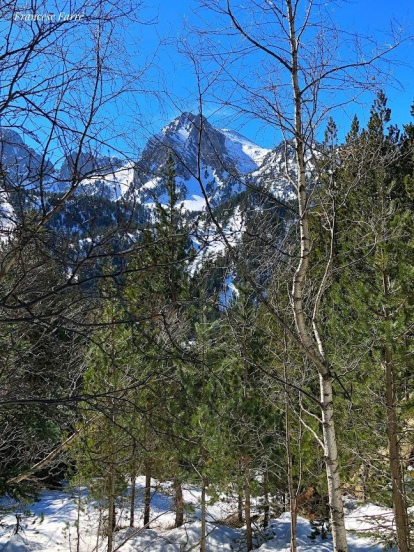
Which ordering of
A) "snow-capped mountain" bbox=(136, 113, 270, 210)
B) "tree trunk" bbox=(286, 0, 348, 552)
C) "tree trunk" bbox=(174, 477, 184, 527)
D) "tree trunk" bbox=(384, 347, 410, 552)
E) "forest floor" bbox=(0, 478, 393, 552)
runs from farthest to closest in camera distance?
"tree trunk" bbox=(174, 477, 184, 527) → "forest floor" bbox=(0, 478, 393, 552) → "tree trunk" bbox=(384, 347, 410, 552) → "tree trunk" bbox=(286, 0, 348, 552) → "snow-capped mountain" bbox=(136, 113, 270, 210)

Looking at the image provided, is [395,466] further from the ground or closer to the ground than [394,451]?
closer to the ground

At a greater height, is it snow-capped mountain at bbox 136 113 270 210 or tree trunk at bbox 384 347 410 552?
snow-capped mountain at bbox 136 113 270 210

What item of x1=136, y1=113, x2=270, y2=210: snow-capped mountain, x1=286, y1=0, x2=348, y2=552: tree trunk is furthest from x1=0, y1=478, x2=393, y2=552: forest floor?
x1=136, y1=113, x2=270, y2=210: snow-capped mountain

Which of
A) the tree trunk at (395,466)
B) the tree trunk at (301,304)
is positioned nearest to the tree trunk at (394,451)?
the tree trunk at (395,466)

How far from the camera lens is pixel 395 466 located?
270 inches

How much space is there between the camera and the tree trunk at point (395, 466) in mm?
6519

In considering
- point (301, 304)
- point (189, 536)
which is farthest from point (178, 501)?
point (301, 304)

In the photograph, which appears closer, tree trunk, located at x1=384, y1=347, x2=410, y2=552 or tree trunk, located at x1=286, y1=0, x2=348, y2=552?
tree trunk, located at x1=286, y1=0, x2=348, y2=552

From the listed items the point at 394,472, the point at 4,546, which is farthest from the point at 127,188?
the point at 4,546

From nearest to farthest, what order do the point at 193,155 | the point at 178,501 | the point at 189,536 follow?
the point at 193,155, the point at 189,536, the point at 178,501

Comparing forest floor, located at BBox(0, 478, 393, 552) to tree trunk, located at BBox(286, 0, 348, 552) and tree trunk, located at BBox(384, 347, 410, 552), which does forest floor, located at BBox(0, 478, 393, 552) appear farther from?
tree trunk, located at BBox(286, 0, 348, 552)

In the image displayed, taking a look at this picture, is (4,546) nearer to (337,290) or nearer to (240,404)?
(240,404)

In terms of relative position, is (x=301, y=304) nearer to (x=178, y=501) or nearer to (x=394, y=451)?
(x=394, y=451)

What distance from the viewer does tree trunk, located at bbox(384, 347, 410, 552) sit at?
652 centimetres
